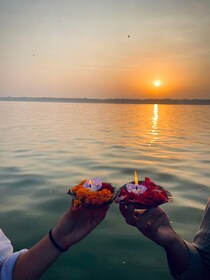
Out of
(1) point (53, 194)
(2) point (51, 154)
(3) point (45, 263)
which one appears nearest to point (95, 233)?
(1) point (53, 194)

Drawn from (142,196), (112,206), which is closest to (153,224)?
(142,196)

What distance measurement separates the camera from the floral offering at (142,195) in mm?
2652

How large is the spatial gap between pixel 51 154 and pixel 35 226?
879cm

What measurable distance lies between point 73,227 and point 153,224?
0.71m

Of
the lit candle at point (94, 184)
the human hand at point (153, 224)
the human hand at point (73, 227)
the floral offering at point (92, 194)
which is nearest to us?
the human hand at point (73, 227)

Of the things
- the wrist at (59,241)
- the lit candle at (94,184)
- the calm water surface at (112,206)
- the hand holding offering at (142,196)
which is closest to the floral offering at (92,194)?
the lit candle at (94,184)

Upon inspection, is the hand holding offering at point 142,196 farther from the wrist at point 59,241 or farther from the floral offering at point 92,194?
the wrist at point 59,241

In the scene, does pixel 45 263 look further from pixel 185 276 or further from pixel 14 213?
pixel 14 213

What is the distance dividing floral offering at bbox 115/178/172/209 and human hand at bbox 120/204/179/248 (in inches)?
2.3

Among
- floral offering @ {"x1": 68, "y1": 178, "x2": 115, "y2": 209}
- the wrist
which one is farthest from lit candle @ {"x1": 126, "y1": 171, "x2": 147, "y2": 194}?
the wrist

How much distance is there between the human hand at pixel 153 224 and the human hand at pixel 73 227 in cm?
40

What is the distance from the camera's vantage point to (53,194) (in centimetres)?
834

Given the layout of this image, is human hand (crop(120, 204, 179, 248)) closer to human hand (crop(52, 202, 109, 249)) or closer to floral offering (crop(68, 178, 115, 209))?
floral offering (crop(68, 178, 115, 209))

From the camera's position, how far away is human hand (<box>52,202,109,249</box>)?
2.24m
